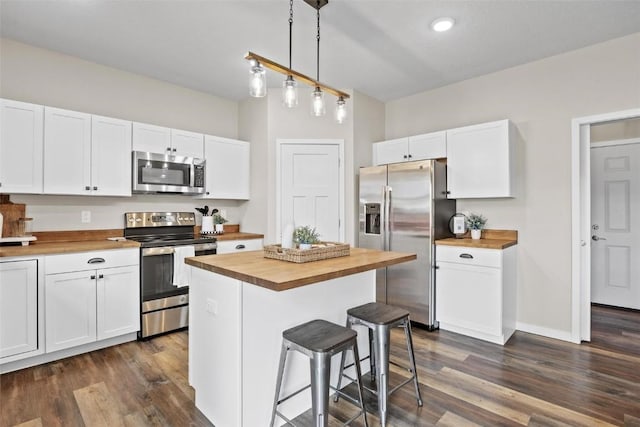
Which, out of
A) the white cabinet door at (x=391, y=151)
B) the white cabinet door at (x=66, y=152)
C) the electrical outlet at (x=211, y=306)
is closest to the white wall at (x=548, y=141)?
the white cabinet door at (x=391, y=151)

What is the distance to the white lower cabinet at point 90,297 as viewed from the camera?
2664mm

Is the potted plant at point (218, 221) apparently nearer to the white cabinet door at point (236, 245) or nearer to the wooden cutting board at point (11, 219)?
the white cabinet door at point (236, 245)

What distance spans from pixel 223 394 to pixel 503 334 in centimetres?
251

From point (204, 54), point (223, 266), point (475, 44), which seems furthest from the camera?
point (204, 54)

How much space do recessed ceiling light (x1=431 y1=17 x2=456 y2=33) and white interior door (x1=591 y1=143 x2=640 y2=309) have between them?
304cm

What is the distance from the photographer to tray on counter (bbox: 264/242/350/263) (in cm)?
201

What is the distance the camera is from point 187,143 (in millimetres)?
3783

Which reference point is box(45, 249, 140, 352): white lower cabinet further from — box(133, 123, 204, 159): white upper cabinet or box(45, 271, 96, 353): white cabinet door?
box(133, 123, 204, 159): white upper cabinet

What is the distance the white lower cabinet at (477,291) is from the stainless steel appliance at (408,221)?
0.13m

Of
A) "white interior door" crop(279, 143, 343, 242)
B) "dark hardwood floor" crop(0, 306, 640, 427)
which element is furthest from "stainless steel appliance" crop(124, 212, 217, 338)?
"white interior door" crop(279, 143, 343, 242)

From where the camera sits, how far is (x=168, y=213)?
3.88 m

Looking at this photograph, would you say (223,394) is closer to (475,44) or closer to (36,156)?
(36,156)

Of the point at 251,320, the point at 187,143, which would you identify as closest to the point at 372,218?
the point at 187,143

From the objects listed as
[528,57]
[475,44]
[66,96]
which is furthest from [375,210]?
[66,96]
